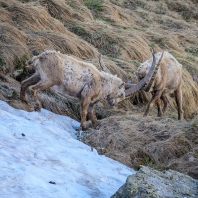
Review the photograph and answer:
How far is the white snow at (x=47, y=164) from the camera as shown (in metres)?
4.77

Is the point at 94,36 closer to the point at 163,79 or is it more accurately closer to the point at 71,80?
the point at 163,79

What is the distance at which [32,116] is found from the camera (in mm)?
7711

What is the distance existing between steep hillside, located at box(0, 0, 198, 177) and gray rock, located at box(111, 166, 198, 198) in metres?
1.39

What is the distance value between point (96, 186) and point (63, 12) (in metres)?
9.86

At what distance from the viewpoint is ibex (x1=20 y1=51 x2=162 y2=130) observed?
26.6 ft

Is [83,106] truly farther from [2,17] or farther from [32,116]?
[2,17]

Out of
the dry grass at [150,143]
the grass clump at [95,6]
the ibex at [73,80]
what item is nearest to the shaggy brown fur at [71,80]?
the ibex at [73,80]

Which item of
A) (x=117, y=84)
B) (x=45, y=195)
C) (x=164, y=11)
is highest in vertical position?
(x=45, y=195)

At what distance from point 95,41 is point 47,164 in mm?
8002

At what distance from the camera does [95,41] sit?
1318 centimetres

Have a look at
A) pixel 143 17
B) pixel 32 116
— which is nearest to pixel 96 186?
pixel 32 116

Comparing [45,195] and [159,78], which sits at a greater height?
[45,195]

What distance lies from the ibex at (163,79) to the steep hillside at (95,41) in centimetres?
54

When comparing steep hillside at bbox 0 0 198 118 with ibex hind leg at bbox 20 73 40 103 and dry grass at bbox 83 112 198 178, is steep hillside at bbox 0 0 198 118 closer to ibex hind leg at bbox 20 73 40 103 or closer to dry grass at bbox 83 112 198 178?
ibex hind leg at bbox 20 73 40 103
